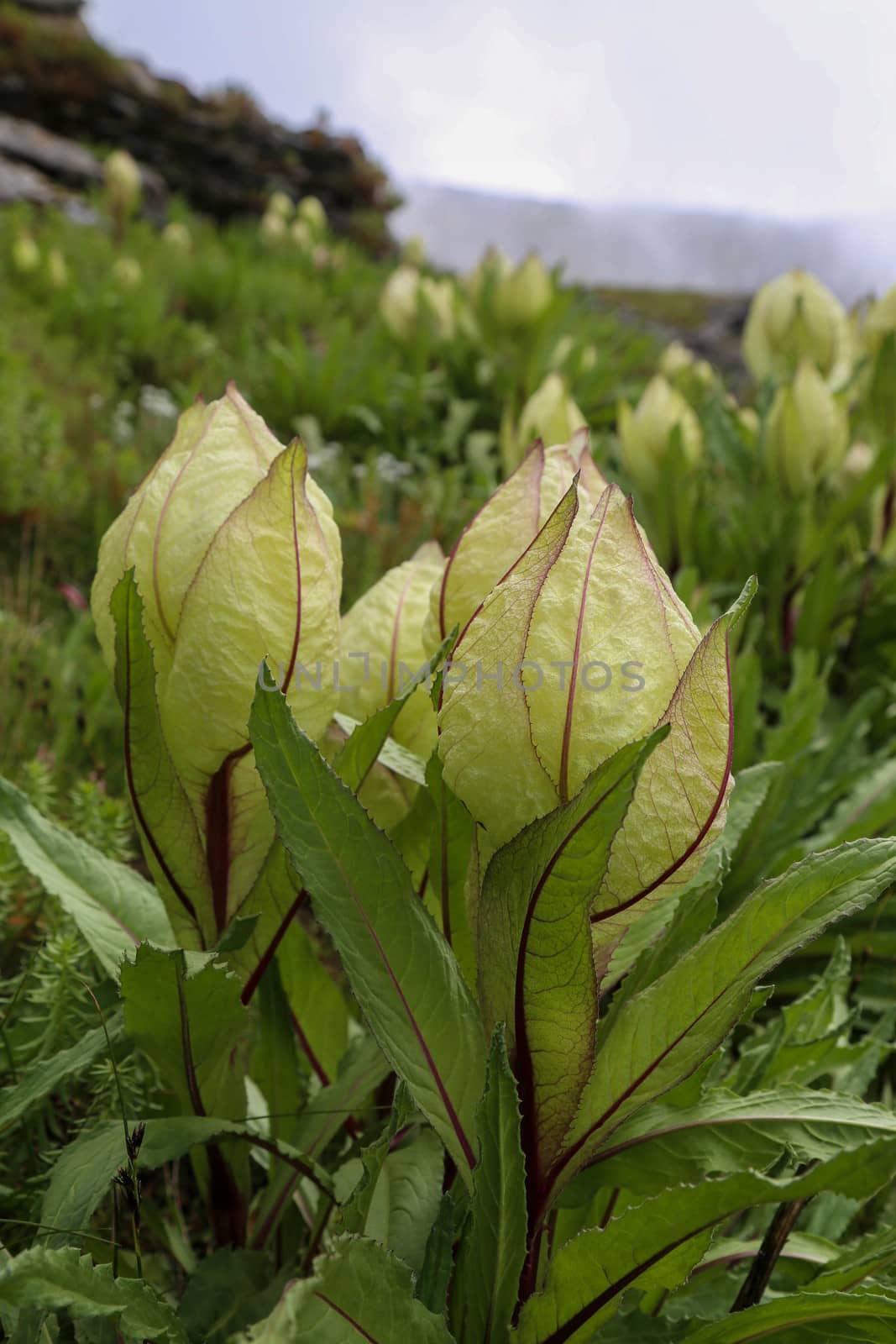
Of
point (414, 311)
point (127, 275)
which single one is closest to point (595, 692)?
point (414, 311)

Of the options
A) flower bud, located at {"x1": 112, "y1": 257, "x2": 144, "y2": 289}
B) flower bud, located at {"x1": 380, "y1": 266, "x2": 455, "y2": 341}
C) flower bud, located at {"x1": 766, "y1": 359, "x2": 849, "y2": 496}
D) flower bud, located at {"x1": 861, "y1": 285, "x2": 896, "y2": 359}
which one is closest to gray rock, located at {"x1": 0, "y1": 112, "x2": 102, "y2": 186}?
flower bud, located at {"x1": 112, "y1": 257, "x2": 144, "y2": 289}

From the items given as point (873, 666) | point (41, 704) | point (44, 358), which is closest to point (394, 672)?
point (41, 704)

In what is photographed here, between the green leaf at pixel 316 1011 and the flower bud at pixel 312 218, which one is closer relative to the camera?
the green leaf at pixel 316 1011

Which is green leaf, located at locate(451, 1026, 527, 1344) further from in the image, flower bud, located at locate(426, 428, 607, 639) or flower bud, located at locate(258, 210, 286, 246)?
flower bud, located at locate(258, 210, 286, 246)

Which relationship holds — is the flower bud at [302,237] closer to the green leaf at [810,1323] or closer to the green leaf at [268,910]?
the green leaf at [268,910]

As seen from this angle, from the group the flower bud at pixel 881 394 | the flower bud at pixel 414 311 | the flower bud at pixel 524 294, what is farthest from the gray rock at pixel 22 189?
the flower bud at pixel 881 394

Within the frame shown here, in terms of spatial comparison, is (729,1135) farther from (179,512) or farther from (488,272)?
(488,272)

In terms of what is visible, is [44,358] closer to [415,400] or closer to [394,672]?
[415,400]
